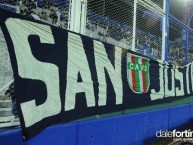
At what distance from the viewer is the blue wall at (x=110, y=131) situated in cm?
254

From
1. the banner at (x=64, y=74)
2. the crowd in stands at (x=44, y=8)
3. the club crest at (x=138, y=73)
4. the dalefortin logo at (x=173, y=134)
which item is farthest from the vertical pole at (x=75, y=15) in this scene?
the dalefortin logo at (x=173, y=134)

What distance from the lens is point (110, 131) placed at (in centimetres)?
361

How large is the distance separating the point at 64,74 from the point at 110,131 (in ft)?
4.29

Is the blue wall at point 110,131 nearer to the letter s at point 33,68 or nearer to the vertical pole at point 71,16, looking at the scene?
the letter s at point 33,68

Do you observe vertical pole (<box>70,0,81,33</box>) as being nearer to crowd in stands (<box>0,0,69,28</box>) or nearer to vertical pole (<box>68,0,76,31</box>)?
vertical pole (<box>68,0,76,31</box>)

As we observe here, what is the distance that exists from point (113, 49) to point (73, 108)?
3.91ft

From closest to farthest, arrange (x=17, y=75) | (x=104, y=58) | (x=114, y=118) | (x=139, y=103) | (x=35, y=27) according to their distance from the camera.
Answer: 1. (x=17, y=75)
2. (x=35, y=27)
3. (x=104, y=58)
4. (x=114, y=118)
5. (x=139, y=103)

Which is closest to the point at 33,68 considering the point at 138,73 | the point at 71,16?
the point at 71,16

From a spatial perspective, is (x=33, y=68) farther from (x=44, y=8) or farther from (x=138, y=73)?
(x=138, y=73)

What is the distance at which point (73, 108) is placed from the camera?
9.43 ft

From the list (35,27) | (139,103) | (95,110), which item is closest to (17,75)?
(35,27)

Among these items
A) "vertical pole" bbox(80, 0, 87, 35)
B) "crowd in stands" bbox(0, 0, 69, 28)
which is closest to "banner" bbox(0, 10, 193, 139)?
"vertical pole" bbox(80, 0, 87, 35)

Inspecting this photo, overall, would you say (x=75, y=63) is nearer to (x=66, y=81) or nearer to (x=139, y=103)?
(x=66, y=81)

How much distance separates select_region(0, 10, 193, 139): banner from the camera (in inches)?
88.5
